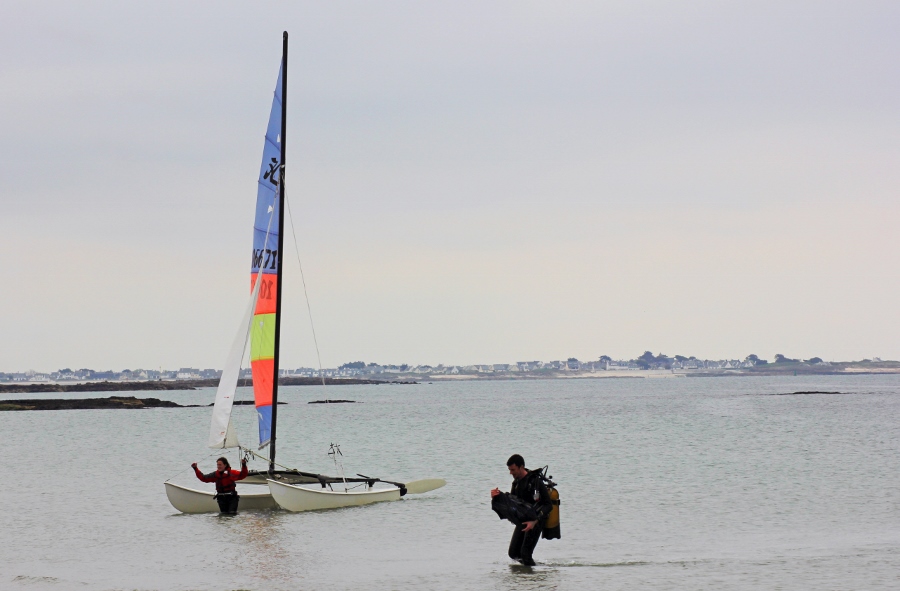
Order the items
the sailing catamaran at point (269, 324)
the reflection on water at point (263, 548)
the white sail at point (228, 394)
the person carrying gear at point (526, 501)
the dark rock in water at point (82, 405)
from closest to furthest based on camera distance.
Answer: the person carrying gear at point (526, 501) < the reflection on water at point (263, 548) < the white sail at point (228, 394) < the sailing catamaran at point (269, 324) < the dark rock in water at point (82, 405)

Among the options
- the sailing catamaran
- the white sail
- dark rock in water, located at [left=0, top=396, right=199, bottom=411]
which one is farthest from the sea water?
dark rock in water, located at [left=0, top=396, right=199, bottom=411]

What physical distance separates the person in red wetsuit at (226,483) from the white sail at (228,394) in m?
0.55

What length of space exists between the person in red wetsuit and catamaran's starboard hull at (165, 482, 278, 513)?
31.2 inches

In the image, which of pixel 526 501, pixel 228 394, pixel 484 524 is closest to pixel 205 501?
pixel 228 394

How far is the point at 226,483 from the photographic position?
90.7 ft

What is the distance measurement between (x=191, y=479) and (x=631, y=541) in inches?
962

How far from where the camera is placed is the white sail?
27031mm

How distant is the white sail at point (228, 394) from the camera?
27031 mm

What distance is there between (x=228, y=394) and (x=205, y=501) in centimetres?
407

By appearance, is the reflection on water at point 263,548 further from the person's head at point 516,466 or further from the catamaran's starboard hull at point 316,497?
the person's head at point 516,466

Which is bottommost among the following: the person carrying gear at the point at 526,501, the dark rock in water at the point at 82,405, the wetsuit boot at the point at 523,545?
the dark rock in water at the point at 82,405

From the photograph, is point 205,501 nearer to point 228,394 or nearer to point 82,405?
point 228,394

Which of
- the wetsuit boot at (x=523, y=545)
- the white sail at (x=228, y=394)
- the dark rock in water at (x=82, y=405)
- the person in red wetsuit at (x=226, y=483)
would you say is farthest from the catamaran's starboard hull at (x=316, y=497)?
the dark rock in water at (x=82, y=405)

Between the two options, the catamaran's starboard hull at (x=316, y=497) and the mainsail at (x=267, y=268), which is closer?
the catamaran's starboard hull at (x=316, y=497)
